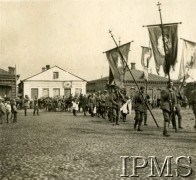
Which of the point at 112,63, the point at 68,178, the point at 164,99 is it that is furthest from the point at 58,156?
the point at 112,63

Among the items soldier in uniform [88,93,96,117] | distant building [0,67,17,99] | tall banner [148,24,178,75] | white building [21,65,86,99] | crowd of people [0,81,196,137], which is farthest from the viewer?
white building [21,65,86,99]

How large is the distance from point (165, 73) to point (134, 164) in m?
7.95

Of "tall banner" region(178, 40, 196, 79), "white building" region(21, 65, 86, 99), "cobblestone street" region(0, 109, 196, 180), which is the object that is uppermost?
Result: "white building" region(21, 65, 86, 99)

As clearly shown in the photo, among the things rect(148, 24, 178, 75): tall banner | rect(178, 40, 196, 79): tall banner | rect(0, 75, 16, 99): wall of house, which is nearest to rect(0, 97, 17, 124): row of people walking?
rect(148, 24, 178, 75): tall banner

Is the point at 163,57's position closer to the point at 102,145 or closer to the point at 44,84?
the point at 102,145

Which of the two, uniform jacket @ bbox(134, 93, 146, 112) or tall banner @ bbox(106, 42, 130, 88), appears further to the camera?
tall banner @ bbox(106, 42, 130, 88)

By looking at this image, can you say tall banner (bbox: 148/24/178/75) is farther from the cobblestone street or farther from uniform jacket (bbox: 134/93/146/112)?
the cobblestone street

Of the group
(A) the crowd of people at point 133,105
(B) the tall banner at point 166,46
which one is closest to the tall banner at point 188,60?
(B) the tall banner at point 166,46

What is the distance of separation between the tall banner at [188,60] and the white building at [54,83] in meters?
47.5

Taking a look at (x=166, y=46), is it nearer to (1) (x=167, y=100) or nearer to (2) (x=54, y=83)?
(1) (x=167, y=100)

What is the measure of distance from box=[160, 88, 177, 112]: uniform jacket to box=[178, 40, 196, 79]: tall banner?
2.13 metres

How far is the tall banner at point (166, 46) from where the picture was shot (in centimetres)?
1496

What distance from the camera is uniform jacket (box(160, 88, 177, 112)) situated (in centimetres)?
1287

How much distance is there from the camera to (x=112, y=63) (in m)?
18.7
